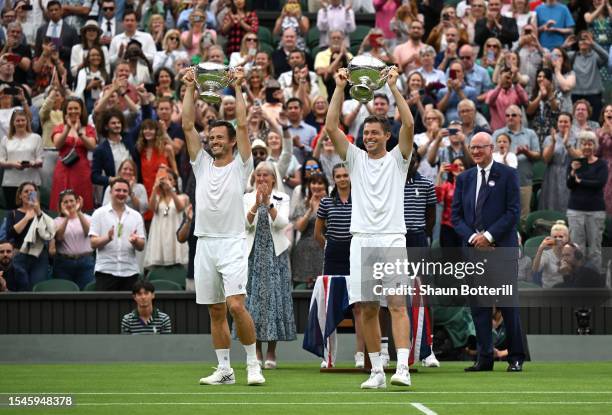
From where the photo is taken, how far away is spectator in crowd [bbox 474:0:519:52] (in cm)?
2186

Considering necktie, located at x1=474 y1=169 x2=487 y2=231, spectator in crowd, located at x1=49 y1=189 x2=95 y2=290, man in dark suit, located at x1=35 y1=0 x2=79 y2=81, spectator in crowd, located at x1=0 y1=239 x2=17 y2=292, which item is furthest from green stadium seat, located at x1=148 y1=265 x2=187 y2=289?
man in dark suit, located at x1=35 y1=0 x2=79 y2=81

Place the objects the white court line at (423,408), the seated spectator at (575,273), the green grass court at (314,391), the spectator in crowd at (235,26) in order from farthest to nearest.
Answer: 1. the spectator in crowd at (235,26)
2. the seated spectator at (575,273)
3. the green grass court at (314,391)
4. the white court line at (423,408)

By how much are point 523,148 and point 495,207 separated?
5.68m

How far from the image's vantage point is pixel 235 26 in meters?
22.2

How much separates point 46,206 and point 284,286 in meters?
5.89

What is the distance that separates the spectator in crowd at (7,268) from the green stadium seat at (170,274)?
5.49 feet

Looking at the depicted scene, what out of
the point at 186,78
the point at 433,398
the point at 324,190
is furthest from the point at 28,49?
the point at 433,398

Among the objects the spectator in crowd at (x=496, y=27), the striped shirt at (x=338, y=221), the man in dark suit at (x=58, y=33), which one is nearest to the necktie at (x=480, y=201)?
the striped shirt at (x=338, y=221)

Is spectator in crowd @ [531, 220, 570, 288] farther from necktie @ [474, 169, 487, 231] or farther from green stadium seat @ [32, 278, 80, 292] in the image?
green stadium seat @ [32, 278, 80, 292]

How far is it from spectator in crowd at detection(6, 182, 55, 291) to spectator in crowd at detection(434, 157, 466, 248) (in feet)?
15.4

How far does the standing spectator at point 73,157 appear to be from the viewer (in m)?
18.5

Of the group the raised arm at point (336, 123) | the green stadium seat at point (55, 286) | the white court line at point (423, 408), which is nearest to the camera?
the white court line at point (423, 408)

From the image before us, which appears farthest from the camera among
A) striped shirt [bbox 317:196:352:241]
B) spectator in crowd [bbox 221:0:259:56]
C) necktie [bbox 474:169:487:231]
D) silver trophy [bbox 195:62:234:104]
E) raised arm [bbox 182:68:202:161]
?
spectator in crowd [bbox 221:0:259:56]

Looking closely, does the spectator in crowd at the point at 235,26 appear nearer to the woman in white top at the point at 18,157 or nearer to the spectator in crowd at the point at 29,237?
the woman in white top at the point at 18,157
